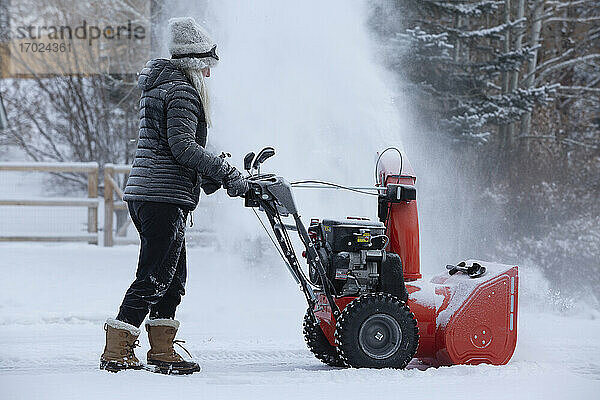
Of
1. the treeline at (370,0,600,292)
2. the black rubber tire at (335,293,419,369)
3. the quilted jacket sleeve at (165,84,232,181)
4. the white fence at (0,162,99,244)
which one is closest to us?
the quilted jacket sleeve at (165,84,232,181)

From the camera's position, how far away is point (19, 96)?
17891 mm

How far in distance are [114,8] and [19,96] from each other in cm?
449

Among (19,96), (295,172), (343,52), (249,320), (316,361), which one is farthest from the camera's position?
(19,96)

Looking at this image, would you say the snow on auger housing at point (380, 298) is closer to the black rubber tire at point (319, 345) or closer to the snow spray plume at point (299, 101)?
the black rubber tire at point (319, 345)

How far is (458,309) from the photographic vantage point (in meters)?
4.05

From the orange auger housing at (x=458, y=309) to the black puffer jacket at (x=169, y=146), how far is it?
1.03m

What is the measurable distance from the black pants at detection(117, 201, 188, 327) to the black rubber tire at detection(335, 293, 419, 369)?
862mm

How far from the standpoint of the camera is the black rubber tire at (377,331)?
3.93m

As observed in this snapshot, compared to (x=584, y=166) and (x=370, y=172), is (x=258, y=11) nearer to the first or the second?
(x=370, y=172)

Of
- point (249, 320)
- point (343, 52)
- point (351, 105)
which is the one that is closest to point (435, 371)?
point (249, 320)

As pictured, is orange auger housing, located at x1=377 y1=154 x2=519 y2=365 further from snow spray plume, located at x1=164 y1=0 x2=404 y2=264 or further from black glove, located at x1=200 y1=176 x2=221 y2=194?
snow spray plume, located at x1=164 y1=0 x2=404 y2=264

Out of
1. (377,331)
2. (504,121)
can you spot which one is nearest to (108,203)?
(504,121)

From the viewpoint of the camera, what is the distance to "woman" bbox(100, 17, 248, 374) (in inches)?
150

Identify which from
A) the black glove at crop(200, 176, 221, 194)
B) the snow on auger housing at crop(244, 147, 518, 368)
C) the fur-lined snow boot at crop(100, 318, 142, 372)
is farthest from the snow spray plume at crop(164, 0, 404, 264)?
the fur-lined snow boot at crop(100, 318, 142, 372)
